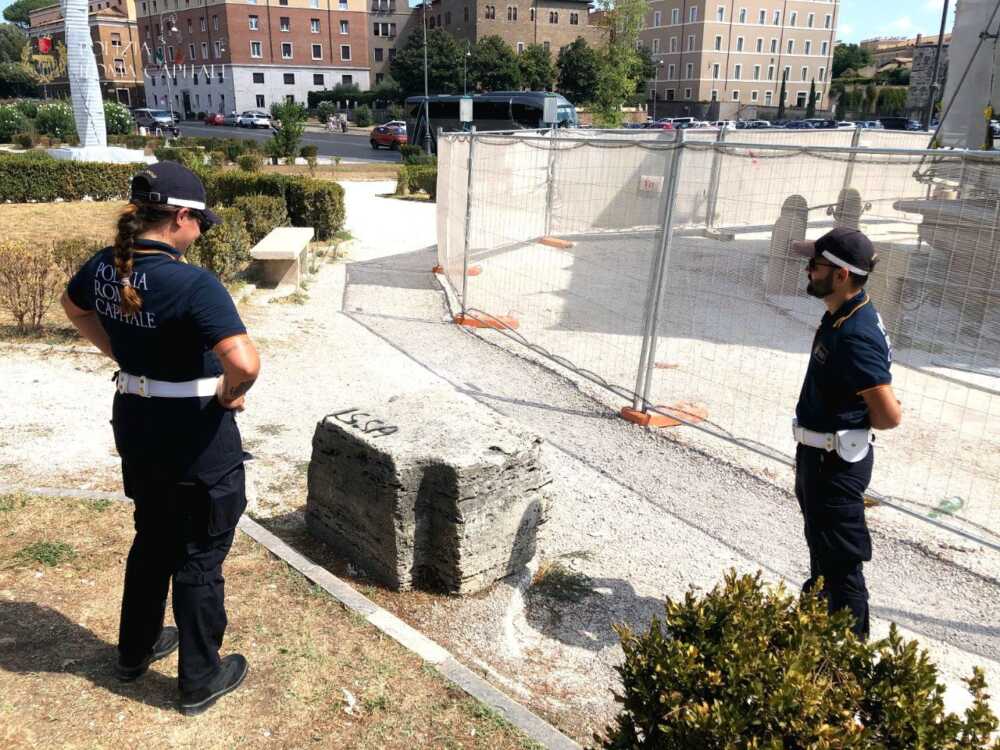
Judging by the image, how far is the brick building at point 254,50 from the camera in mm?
83188

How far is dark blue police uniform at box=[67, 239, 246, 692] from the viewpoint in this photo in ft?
8.26

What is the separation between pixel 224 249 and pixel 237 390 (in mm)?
7263

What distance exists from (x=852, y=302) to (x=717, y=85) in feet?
317

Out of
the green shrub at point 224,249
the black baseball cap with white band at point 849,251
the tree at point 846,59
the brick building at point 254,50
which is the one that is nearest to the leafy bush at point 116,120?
the green shrub at point 224,249

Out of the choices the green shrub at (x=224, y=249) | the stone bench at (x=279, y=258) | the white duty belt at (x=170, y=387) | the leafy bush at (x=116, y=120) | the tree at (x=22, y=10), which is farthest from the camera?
the tree at (x=22, y=10)

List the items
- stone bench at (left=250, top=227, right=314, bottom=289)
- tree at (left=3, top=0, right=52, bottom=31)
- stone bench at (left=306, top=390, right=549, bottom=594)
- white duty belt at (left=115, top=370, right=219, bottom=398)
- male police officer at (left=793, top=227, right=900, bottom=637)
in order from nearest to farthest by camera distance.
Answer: white duty belt at (left=115, top=370, right=219, bottom=398) < male police officer at (left=793, top=227, right=900, bottom=637) < stone bench at (left=306, top=390, right=549, bottom=594) < stone bench at (left=250, top=227, right=314, bottom=289) < tree at (left=3, top=0, right=52, bottom=31)

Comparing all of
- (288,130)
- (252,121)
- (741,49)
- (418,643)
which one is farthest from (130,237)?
(741,49)

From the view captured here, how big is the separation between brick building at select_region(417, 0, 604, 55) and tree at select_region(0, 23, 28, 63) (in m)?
70.7

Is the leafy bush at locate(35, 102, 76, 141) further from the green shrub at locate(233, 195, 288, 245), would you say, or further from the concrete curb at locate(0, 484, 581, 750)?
the concrete curb at locate(0, 484, 581, 750)

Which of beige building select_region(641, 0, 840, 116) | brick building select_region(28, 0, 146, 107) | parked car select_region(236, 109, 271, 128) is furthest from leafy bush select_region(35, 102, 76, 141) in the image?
brick building select_region(28, 0, 146, 107)

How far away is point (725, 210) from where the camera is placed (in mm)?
12375

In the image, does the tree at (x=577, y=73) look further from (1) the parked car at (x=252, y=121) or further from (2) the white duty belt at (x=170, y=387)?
(2) the white duty belt at (x=170, y=387)

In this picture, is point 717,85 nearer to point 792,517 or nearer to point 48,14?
point 792,517

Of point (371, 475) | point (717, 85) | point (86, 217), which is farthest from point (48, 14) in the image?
point (371, 475)
